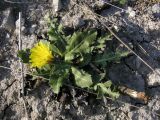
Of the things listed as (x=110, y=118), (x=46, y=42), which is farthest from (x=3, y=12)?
(x=110, y=118)

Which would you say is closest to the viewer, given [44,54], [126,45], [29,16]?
[44,54]

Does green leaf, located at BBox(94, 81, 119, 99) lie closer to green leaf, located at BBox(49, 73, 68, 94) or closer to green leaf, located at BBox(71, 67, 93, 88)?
green leaf, located at BBox(71, 67, 93, 88)

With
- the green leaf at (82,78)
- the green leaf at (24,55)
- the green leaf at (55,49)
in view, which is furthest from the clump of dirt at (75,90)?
the green leaf at (55,49)

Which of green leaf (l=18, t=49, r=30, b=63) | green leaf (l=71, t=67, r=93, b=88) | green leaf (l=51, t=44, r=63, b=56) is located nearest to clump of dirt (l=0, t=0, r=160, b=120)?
green leaf (l=71, t=67, r=93, b=88)

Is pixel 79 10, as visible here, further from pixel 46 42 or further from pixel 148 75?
pixel 148 75

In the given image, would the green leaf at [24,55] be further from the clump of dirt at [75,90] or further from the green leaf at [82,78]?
the green leaf at [82,78]
